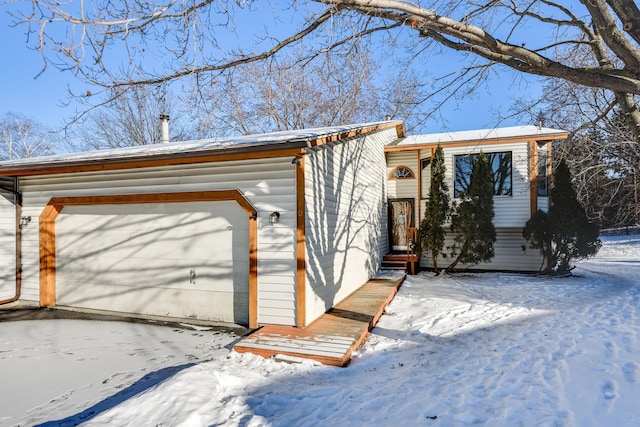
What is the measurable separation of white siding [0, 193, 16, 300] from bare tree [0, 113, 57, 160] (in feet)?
60.2

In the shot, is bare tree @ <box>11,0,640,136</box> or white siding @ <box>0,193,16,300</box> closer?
bare tree @ <box>11,0,640,136</box>

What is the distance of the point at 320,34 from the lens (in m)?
4.08

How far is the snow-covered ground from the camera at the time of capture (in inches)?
121

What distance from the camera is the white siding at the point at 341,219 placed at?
572cm

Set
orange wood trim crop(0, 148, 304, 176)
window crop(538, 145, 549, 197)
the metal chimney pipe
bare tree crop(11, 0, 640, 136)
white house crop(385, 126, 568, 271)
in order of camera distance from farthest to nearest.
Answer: window crop(538, 145, 549, 197) → white house crop(385, 126, 568, 271) → the metal chimney pipe → orange wood trim crop(0, 148, 304, 176) → bare tree crop(11, 0, 640, 136)

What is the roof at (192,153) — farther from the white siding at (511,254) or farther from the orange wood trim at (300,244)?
the white siding at (511,254)

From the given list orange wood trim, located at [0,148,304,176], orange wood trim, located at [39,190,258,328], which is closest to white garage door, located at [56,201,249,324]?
orange wood trim, located at [39,190,258,328]

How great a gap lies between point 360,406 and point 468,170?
30.7 feet

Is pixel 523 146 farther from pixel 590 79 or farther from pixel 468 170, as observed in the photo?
pixel 590 79

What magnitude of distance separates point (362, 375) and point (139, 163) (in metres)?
4.82

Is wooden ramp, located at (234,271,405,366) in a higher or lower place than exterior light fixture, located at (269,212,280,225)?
lower

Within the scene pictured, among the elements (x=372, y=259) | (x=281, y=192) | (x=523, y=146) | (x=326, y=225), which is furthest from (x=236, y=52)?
(x=523, y=146)

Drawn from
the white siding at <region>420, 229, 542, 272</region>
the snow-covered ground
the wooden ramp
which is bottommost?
the snow-covered ground

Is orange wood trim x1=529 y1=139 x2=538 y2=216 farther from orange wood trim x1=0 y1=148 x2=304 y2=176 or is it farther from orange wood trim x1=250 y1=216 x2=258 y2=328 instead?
orange wood trim x1=250 y1=216 x2=258 y2=328
